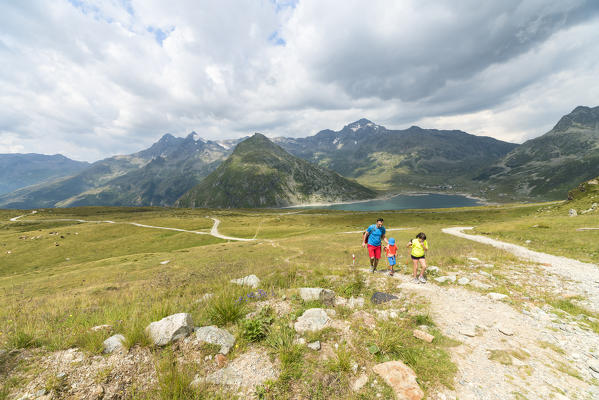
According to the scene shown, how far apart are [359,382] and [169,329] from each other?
5.11 metres

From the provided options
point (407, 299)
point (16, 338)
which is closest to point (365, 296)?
point (407, 299)

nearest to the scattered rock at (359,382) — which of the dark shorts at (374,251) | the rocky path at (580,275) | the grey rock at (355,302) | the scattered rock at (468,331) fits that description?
the grey rock at (355,302)

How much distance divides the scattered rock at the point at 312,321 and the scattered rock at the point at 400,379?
2006mm

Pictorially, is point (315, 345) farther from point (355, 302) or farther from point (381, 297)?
point (381, 297)

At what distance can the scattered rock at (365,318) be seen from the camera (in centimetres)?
686

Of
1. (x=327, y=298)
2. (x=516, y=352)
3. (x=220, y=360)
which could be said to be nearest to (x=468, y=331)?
(x=516, y=352)

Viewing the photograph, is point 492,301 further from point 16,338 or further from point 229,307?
point 16,338

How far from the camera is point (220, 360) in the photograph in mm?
5230

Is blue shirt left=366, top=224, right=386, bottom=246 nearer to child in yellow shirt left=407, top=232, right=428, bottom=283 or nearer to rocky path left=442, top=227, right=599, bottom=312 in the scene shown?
child in yellow shirt left=407, top=232, right=428, bottom=283

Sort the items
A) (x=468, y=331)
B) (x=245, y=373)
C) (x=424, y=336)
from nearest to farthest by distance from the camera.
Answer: (x=245, y=373) < (x=424, y=336) < (x=468, y=331)

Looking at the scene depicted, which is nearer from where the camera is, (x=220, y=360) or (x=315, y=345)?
(x=220, y=360)

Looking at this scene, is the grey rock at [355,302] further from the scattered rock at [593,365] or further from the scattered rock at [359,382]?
the scattered rock at [593,365]

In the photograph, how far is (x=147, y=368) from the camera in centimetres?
482

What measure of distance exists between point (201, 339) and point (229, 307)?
53.0 inches
